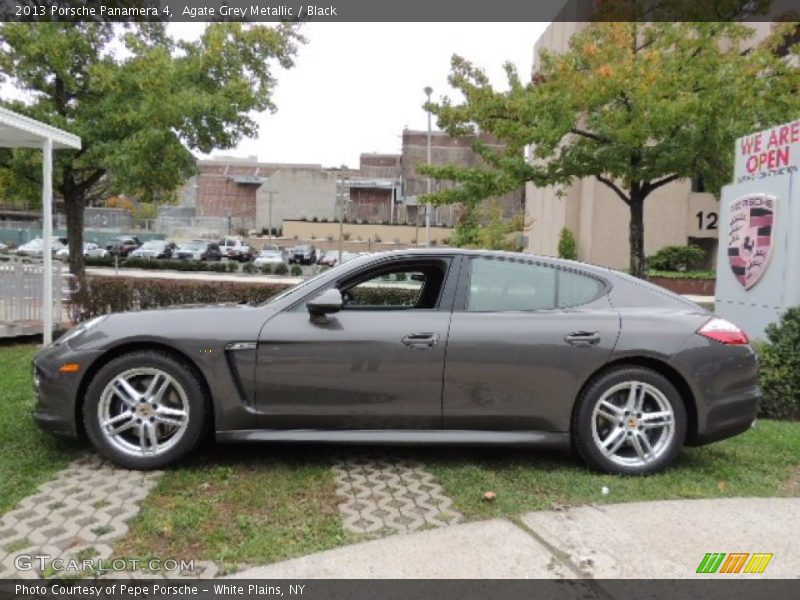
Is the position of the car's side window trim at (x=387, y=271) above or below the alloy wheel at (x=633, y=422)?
above

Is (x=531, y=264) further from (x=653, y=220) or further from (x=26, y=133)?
(x=653, y=220)

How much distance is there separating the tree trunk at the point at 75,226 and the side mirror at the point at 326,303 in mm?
10304

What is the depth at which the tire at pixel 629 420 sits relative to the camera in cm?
393

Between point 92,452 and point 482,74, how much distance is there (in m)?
10.8

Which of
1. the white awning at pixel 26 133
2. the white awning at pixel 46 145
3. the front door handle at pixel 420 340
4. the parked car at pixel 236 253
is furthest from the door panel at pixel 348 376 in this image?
the parked car at pixel 236 253

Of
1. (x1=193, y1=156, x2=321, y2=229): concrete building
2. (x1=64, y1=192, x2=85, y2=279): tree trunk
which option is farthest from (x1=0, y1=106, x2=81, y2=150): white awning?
(x1=193, y1=156, x2=321, y2=229): concrete building

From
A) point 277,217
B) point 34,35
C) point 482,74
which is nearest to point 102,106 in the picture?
point 34,35

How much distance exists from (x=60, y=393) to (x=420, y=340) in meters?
2.20

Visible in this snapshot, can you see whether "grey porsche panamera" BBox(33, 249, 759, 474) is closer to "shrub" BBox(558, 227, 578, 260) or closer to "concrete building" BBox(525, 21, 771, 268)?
"concrete building" BBox(525, 21, 771, 268)

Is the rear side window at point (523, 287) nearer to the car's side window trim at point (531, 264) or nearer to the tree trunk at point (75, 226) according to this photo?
the car's side window trim at point (531, 264)

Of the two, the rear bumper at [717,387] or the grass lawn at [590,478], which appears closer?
the grass lawn at [590,478]

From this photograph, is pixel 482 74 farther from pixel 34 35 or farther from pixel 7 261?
pixel 7 261

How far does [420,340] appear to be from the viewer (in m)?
3.88

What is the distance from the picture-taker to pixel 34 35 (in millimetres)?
10453
